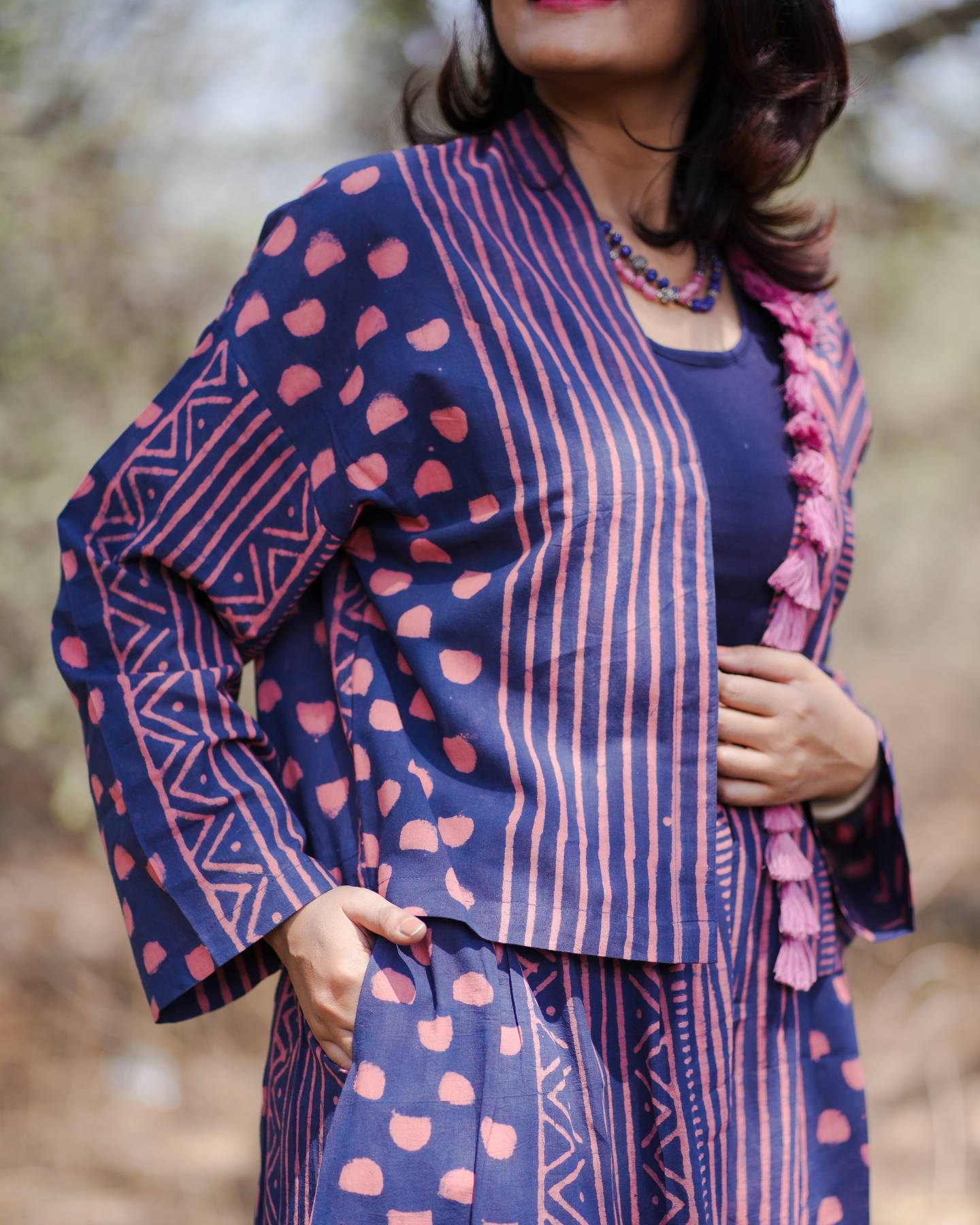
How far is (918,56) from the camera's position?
3008mm

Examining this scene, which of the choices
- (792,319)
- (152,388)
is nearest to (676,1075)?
(792,319)

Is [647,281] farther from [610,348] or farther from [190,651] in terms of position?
[190,651]

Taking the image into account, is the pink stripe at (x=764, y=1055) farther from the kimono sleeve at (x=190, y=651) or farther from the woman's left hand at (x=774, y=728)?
the kimono sleeve at (x=190, y=651)

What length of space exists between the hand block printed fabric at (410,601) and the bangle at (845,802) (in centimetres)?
41

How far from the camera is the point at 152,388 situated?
8.32ft

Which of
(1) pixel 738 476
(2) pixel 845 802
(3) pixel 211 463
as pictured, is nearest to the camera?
(3) pixel 211 463

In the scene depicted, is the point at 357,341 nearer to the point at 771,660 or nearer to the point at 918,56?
the point at 771,660

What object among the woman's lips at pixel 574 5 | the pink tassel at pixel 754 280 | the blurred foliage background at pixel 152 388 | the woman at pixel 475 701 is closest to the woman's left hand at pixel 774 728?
the woman at pixel 475 701

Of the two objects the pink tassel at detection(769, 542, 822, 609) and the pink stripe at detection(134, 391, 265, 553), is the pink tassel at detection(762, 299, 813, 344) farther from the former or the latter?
the pink stripe at detection(134, 391, 265, 553)

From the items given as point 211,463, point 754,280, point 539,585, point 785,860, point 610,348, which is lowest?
point 785,860

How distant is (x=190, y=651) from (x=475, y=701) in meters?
0.30

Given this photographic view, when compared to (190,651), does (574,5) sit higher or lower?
higher

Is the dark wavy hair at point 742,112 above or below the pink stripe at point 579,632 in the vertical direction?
above

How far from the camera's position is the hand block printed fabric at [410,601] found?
2.87 feet
